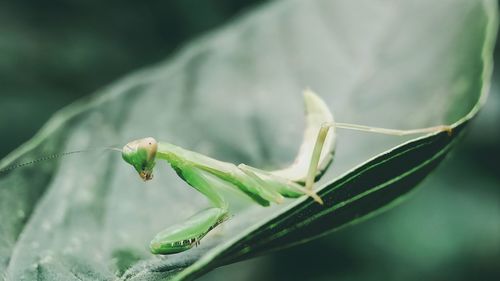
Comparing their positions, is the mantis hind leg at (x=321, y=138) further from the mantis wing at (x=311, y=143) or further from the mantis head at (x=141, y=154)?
the mantis head at (x=141, y=154)

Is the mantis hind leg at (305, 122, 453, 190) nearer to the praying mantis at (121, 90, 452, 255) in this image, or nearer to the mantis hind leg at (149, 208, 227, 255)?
the praying mantis at (121, 90, 452, 255)

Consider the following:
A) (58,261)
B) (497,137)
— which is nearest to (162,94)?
(58,261)

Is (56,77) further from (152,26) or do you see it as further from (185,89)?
(185,89)

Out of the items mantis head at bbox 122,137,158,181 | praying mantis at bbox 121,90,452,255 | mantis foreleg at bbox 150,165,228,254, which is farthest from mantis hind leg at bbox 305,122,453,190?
mantis head at bbox 122,137,158,181

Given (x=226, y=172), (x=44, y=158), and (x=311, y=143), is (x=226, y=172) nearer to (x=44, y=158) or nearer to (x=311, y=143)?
(x=311, y=143)

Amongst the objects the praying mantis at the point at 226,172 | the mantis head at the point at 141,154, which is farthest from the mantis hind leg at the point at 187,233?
the mantis head at the point at 141,154

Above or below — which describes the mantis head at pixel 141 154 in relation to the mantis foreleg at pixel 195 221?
above

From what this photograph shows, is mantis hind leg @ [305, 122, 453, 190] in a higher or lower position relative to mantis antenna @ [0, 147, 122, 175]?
lower
